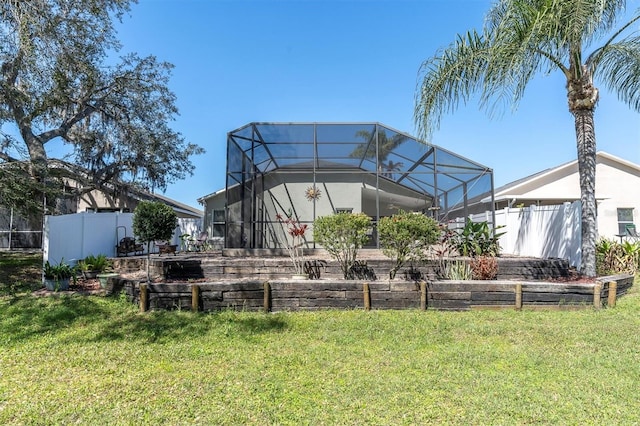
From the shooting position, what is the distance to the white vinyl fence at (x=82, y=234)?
7469mm

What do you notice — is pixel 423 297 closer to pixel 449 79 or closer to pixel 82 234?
pixel 449 79

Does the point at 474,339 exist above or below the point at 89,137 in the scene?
below

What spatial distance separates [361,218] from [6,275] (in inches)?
318

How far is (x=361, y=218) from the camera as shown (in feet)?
20.3

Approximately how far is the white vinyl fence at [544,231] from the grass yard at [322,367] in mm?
2829

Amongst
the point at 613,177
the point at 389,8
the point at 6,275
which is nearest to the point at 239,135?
the point at 389,8

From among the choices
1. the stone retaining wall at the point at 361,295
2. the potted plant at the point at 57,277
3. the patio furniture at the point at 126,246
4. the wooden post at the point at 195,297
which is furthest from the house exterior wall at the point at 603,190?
the potted plant at the point at 57,277

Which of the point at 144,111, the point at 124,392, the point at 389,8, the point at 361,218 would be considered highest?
the point at 389,8

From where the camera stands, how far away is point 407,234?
5.93 metres

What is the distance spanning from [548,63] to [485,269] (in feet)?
12.7

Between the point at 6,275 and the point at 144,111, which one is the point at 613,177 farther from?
the point at 6,275

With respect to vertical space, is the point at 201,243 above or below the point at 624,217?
below

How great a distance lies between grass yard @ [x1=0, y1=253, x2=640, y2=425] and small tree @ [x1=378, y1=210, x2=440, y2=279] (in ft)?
4.33

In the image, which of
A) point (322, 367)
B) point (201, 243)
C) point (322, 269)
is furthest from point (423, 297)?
point (201, 243)
